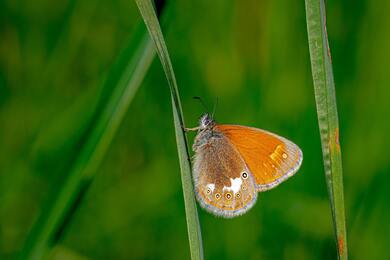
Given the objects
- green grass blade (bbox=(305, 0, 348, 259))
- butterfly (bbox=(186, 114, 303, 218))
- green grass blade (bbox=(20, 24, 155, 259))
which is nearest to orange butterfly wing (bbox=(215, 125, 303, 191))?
butterfly (bbox=(186, 114, 303, 218))

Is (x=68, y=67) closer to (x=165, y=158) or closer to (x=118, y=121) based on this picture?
(x=165, y=158)

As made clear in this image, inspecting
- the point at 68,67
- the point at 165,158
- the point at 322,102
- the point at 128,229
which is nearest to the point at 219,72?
the point at 165,158

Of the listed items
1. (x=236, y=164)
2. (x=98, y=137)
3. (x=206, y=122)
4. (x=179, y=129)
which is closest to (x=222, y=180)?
(x=236, y=164)

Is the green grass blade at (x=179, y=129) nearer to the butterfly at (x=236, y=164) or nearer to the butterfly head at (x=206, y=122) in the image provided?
the butterfly at (x=236, y=164)

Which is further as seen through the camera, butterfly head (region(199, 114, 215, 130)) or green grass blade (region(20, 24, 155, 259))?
butterfly head (region(199, 114, 215, 130))

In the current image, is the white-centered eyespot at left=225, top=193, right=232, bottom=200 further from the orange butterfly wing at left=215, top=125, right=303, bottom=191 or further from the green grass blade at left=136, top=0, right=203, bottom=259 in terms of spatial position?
the green grass blade at left=136, top=0, right=203, bottom=259

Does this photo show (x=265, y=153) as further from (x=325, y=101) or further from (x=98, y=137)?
(x=325, y=101)

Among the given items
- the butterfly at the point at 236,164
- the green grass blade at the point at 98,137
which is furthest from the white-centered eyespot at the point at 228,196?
the green grass blade at the point at 98,137

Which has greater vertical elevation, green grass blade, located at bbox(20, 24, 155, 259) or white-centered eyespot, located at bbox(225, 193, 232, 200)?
green grass blade, located at bbox(20, 24, 155, 259)
